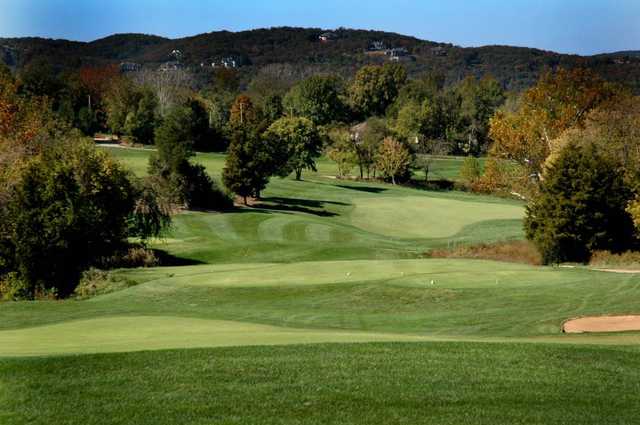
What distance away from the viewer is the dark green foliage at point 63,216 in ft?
112

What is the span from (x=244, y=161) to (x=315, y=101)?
292ft

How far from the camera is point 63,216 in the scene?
114ft

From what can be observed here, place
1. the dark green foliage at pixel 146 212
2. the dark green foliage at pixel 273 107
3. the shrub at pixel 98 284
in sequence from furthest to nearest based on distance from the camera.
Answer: the dark green foliage at pixel 273 107 < the dark green foliage at pixel 146 212 < the shrub at pixel 98 284

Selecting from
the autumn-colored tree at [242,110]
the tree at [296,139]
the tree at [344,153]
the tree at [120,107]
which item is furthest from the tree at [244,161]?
the autumn-colored tree at [242,110]

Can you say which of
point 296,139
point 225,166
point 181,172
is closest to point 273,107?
point 296,139

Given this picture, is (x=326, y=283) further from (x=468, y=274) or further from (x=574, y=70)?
(x=574, y=70)

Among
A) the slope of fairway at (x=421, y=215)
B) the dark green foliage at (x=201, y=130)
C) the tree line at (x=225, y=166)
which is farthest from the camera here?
the dark green foliage at (x=201, y=130)

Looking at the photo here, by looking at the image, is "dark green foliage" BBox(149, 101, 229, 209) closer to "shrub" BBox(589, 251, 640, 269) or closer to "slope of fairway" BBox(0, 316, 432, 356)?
"shrub" BBox(589, 251, 640, 269)

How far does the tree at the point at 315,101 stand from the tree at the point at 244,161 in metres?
83.8

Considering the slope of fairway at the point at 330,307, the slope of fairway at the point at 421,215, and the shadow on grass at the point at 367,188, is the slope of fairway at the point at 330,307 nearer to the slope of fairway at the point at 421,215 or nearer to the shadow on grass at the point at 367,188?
the slope of fairway at the point at 421,215

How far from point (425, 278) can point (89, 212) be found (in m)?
16.6

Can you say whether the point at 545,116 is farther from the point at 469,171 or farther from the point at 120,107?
the point at 120,107

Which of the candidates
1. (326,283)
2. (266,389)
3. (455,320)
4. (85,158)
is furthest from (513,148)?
(266,389)

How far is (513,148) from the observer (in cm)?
6022
